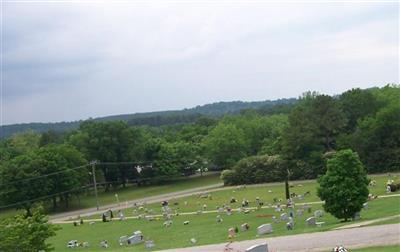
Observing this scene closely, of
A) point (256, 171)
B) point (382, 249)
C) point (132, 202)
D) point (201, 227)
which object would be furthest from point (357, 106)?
point (382, 249)

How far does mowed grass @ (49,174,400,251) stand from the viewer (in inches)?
1231

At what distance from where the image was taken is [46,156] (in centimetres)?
7306

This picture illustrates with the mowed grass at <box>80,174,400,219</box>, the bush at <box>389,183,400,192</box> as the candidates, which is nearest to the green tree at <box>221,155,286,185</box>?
the mowed grass at <box>80,174,400,219</box>

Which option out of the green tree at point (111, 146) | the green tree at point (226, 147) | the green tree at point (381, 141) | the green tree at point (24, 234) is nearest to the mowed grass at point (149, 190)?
the green tree at point (226, 147)

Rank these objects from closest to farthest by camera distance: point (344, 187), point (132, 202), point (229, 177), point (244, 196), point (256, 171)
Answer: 1. point (344, 187)
2. point (244, 196)
3. point (132, 202)
4. point (256, 171)
5. point (229, 177)

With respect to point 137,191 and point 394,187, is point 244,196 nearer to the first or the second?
point 394,187

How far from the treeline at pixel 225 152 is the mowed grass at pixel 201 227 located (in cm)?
1013

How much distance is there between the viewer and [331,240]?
2352 cm

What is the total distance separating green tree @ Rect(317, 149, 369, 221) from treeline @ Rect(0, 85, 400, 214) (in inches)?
1448

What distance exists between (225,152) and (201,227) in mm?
47956

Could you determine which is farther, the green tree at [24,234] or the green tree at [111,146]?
the green tree at [111,146]

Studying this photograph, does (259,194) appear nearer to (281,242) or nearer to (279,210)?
(279,210)

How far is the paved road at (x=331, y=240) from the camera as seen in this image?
22.1m

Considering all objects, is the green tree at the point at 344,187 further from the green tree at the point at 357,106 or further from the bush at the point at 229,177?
the green tree at the point at 357,106
